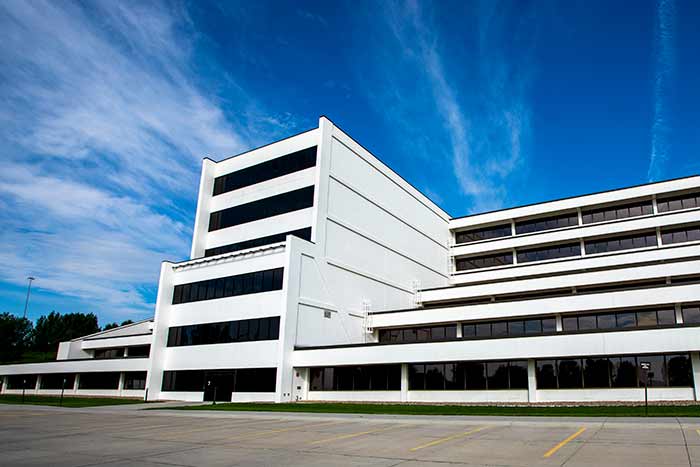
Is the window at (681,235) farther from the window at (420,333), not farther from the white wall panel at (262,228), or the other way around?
the white wall panel at (262,228)

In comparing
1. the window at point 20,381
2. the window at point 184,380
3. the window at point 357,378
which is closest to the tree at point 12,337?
the window at point 20,381

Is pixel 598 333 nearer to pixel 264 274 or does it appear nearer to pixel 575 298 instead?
pixel 575 298

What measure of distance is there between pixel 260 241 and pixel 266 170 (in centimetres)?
649

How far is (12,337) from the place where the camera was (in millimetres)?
127062

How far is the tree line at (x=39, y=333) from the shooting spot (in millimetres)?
125562

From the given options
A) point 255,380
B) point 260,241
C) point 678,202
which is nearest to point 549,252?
point 678,202

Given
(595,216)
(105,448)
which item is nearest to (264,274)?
(105,448)

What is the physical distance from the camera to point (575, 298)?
38438 millimetres

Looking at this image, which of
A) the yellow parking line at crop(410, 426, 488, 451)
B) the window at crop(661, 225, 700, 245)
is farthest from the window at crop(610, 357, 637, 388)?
the window at crop(661, 225, 700, 245)

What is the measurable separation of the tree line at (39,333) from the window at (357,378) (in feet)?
350

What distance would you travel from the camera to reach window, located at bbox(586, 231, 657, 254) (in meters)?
54.2

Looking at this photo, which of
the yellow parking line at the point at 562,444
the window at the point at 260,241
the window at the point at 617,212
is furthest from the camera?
the window at the point at 617,212

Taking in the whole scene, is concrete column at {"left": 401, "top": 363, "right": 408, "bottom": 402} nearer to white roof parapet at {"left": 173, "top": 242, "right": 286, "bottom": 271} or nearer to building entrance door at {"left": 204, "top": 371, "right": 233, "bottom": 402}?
white roof parapet at {"left": 173, "top": 242, "right": 286, "bottom": 271}

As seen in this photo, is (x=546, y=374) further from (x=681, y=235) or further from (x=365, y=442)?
(x=681, y=235)
